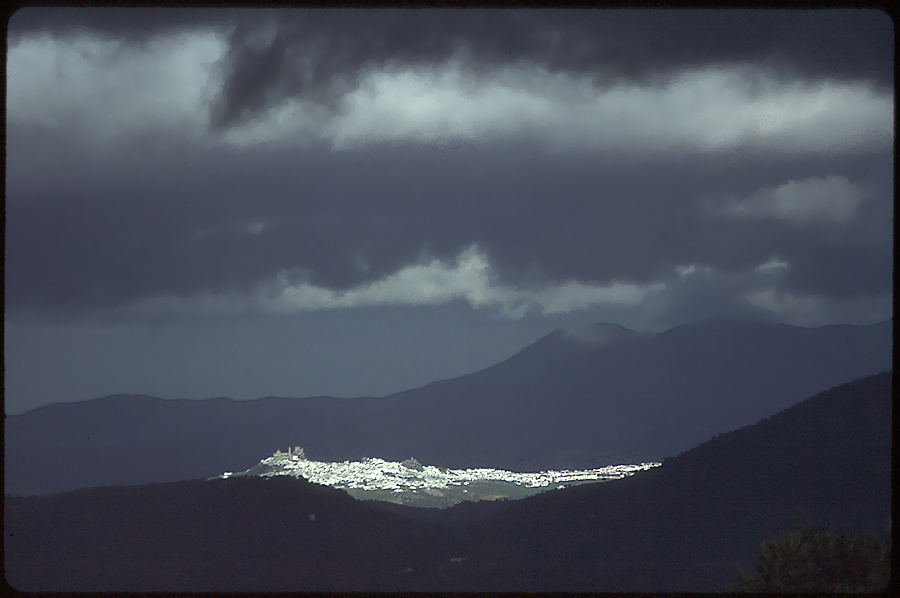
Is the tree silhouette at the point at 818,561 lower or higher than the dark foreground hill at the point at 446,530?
higher

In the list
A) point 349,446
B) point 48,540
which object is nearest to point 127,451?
point 349,446

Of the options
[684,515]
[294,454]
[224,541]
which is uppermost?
[294,454]

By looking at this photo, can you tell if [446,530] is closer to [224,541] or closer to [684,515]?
[224,541]

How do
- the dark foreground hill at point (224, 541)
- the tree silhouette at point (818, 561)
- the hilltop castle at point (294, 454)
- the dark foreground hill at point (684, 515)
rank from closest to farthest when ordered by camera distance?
1. the tree silhouette at point (818, 561)
2. the dark foreground hill at point (684, 515)
3. the dark foreground hill at point (224, 541)
4. the hilltop castle at point (294, 454)

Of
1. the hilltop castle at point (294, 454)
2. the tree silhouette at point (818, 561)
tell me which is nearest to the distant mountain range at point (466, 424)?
the hilltop castle at point (294, 454)

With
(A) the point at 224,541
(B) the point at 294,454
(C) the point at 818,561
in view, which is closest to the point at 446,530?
(A) the point at 224,541

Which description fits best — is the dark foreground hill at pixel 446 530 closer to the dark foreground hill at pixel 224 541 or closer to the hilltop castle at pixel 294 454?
the dark foreground hill at pixel 224 541

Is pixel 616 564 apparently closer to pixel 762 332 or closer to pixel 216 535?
pixel 216 535

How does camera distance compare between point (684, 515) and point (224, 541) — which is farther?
point (224, 541)
